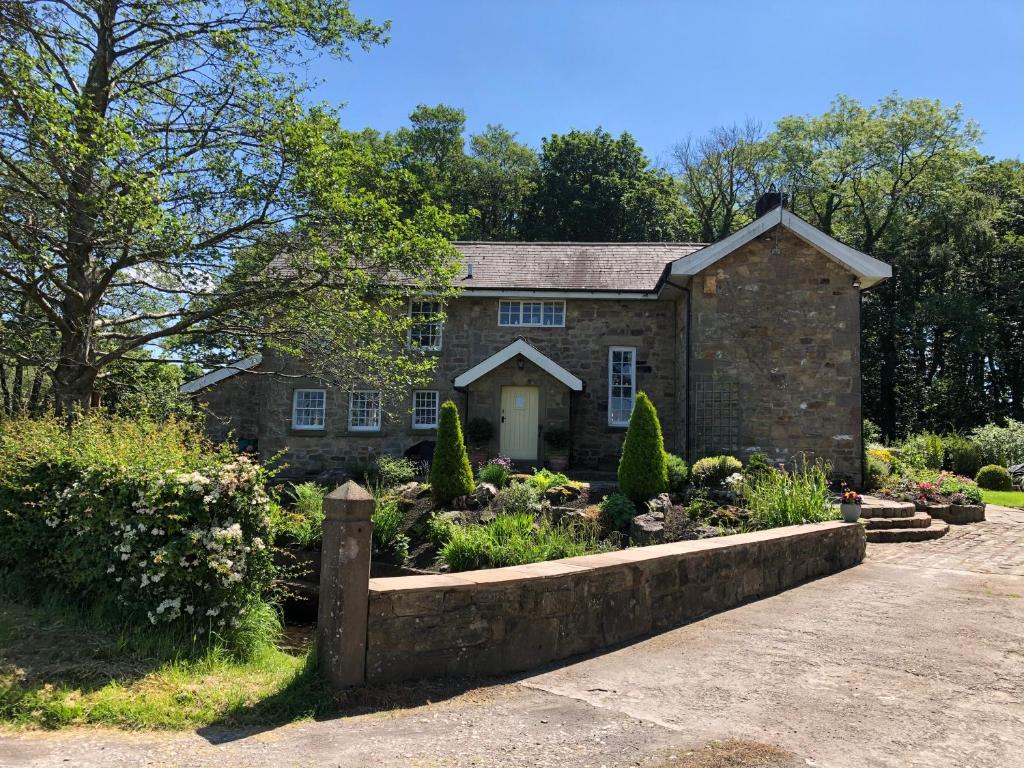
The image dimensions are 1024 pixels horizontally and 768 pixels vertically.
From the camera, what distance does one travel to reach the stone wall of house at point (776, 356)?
15.7m

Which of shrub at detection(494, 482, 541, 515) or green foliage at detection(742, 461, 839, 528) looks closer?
green foliage at detection(742, 461, 839, 528)

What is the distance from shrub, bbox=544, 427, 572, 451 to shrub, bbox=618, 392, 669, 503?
4.99 meters

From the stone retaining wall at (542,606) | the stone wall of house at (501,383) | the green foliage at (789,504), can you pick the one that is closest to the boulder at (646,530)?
the green foliage at (789,504)

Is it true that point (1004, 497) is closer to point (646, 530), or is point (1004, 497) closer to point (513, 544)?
point (646, 530)

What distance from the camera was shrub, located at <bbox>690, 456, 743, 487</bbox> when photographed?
43.3ft

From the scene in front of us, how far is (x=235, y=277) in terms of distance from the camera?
36.6 feet

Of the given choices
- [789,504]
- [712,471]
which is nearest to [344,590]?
[789,504]

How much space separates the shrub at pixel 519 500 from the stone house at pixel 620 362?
16.2 ft

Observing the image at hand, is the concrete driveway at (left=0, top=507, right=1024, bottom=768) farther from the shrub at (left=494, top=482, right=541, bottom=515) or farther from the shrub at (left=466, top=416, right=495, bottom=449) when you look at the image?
the shrub at (left=466, top=416, right=495, bottom=449)

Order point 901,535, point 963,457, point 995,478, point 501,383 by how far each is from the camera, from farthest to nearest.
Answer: point 963,457, point 995,478, point 501,383, point 901,535

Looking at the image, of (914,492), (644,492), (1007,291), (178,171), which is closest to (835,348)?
(914,492)

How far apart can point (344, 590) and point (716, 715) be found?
7.86 feet

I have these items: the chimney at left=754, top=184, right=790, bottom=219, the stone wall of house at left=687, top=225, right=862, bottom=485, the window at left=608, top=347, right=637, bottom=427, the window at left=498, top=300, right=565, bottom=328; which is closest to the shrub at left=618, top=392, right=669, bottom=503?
the stone wall of house at left=687, top=225, right=862, bottom=485

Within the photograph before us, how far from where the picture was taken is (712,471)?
1327 centimetres
